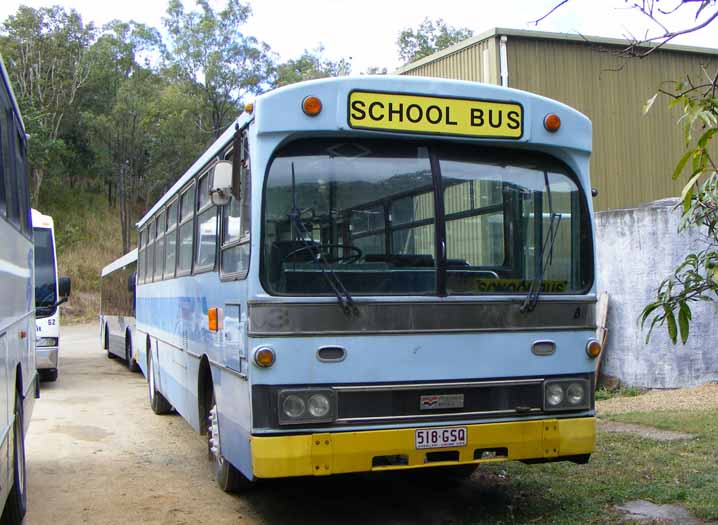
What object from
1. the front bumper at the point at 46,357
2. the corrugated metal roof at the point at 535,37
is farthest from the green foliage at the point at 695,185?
the front bumper at the point at 46,357

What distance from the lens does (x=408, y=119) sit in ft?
19.2

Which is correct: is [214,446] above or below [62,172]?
below

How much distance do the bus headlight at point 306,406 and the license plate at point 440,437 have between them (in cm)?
60

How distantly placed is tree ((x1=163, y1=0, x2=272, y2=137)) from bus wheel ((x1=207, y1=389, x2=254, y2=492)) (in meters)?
37.5

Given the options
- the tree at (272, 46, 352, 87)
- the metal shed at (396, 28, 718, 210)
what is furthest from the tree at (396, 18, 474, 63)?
the metal shed at (396, 28, 718, 210)

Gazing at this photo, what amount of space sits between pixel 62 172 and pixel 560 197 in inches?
1999

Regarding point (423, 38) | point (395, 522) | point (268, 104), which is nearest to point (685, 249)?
point (395, 522)

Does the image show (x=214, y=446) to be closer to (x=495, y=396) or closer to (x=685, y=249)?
(x=495, y=396)

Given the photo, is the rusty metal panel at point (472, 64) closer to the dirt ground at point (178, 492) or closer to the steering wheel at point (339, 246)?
the dirt ground at point (178, 492)

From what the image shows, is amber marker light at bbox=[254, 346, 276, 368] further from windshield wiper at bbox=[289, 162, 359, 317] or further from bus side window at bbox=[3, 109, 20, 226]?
bus side window at bbox=[3, 109, 20, 226]

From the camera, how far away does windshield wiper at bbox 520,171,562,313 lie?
6.02 metres

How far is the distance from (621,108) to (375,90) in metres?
15.0

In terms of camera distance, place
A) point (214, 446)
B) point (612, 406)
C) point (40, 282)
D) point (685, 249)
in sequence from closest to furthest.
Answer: point (214, 446), point (612, 406), point (685, 249), point (40, 282)

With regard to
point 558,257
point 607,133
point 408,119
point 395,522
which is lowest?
point 395,522
